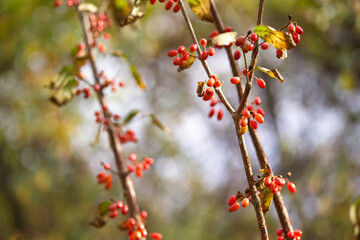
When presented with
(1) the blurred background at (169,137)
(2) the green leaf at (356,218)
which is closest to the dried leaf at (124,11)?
(2) the green leaf at (356,218)

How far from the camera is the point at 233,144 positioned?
256 inches

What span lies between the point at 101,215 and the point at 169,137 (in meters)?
4.87

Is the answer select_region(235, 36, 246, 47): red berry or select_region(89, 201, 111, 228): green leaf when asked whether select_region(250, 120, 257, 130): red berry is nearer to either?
select_region(235, 36, 246, 47): red berry

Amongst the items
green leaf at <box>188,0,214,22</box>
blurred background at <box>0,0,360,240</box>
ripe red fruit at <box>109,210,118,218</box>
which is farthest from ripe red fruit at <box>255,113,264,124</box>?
blurred background at <box>0,0,360,240</box>

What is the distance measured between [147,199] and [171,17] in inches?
114

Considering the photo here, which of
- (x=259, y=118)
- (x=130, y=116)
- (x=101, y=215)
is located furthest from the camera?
(x=130, y=116)

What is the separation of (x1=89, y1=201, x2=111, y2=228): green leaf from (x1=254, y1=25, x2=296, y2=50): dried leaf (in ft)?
1.93

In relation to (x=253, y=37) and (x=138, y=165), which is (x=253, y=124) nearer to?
(x=253, y=37)

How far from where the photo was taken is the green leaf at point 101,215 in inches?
38.8

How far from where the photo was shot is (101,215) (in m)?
0.99

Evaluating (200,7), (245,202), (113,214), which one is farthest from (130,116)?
(245,202)

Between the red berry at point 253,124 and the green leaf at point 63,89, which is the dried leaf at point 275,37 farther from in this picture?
the green leaf at point 63,89

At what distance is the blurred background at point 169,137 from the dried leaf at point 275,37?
2.44 m

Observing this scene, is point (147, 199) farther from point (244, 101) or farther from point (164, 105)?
point (244, 101)
